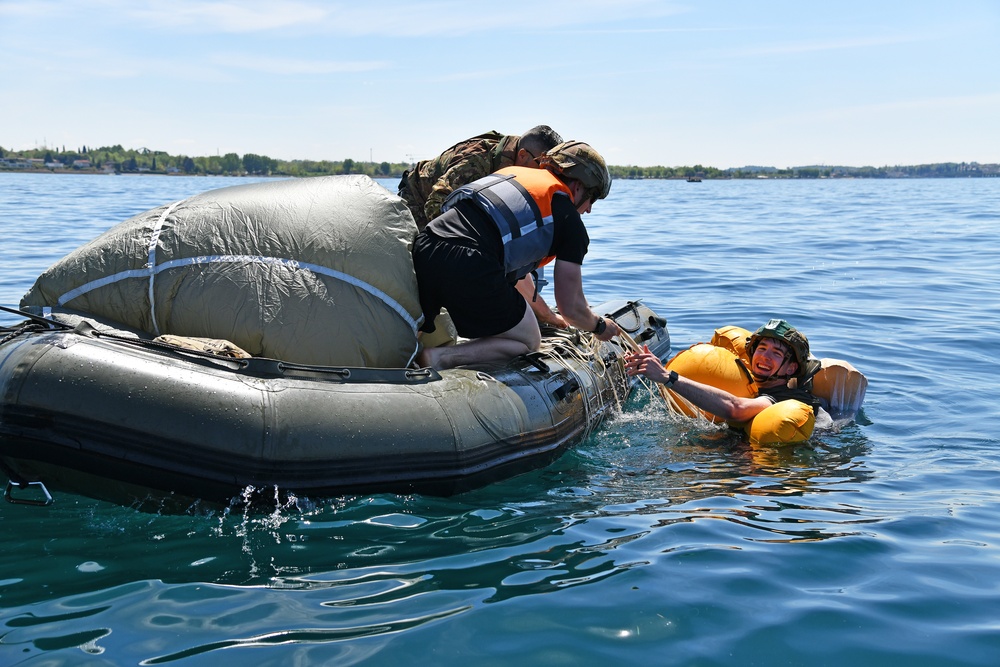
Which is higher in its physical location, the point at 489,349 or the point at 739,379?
the point at 489,349

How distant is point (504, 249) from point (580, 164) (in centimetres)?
73

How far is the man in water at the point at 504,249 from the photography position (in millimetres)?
5035

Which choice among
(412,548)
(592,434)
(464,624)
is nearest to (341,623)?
(464,624)

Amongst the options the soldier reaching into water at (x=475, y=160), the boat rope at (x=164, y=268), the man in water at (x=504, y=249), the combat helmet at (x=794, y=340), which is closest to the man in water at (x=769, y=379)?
the combat helmet at (x=794, y=340)

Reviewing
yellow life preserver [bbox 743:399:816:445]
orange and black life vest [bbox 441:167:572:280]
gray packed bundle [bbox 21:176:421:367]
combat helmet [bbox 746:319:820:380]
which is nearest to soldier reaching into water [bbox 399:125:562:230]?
orange and black life vest [bbox 441:167:572:280]

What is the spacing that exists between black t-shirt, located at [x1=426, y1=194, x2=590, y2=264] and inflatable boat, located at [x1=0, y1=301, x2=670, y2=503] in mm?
816

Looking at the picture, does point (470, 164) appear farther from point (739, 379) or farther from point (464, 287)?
point (739, 379)

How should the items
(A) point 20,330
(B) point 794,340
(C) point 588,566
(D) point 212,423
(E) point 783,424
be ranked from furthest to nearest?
(B) point 794,340
(E) point 783,424
(A) point 20,330
(D) point 212,423
(C) point 588,566

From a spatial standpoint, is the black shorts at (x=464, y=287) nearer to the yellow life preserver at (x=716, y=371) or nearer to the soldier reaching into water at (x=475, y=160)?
the soldier reaching into water at (x=475, y=160)

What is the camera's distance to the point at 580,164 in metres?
5.34

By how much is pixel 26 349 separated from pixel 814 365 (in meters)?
4.94

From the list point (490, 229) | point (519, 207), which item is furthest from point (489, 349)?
point (519, 207)

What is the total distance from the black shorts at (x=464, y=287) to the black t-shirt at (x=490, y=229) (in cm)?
5

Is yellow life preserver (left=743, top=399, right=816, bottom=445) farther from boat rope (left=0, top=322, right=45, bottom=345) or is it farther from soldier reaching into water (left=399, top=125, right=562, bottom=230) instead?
boat rope (left=0, top=322, right=45, bottom=345)
